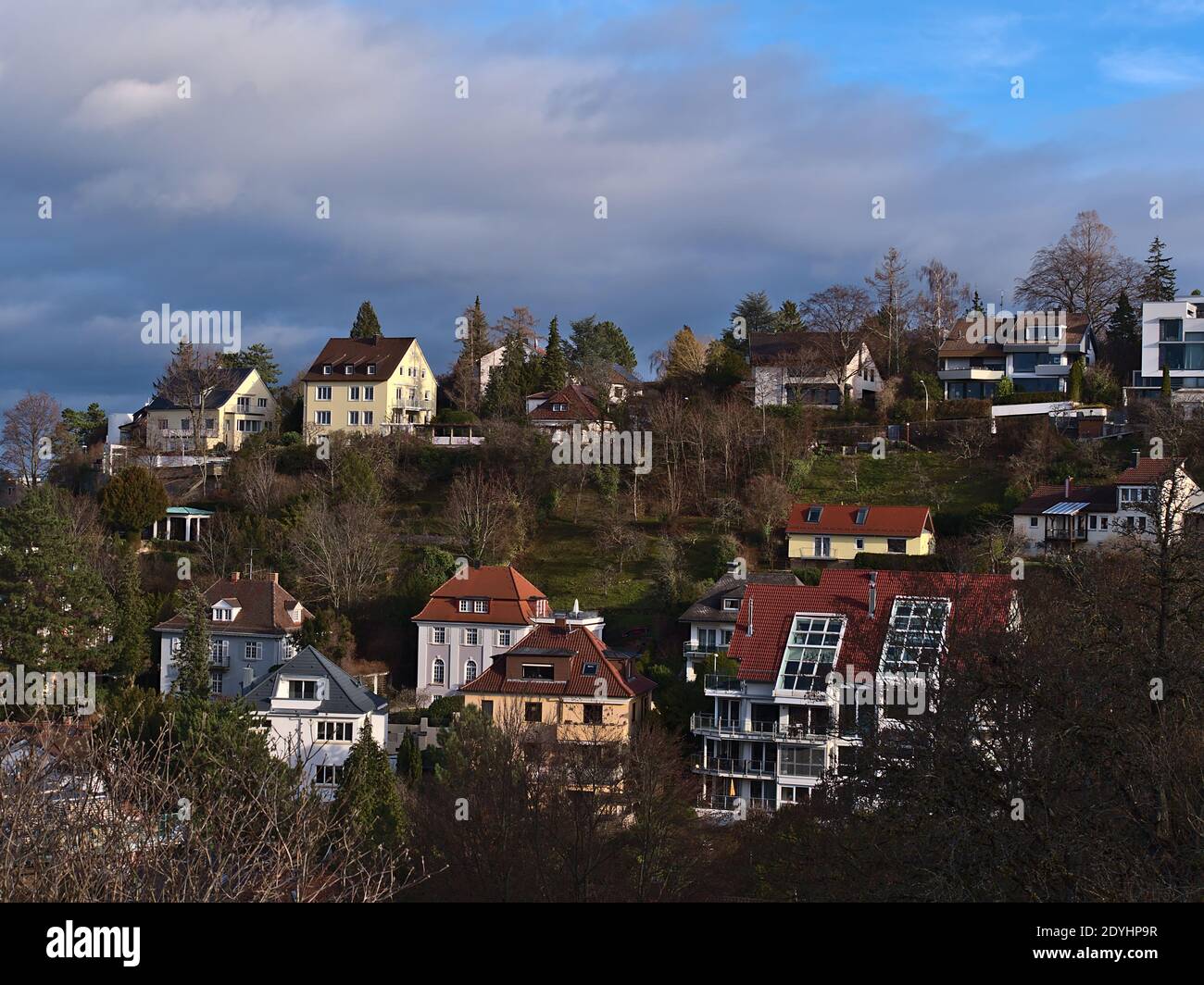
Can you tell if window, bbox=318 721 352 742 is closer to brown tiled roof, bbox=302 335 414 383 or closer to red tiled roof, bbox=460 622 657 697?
red tiled roof, bbox=460 622 657 697

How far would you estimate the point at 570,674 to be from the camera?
38.9 metres

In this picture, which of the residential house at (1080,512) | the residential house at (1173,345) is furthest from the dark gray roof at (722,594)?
the residential house at (1173,345)

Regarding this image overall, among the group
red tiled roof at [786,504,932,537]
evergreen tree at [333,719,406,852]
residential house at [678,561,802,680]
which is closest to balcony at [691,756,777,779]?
residential house at [678,561,802,680]

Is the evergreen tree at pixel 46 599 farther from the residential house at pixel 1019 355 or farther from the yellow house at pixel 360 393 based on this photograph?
the residential house at pixel 1019 355

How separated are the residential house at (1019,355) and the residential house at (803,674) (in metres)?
28.1

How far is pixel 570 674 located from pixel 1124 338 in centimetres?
4145

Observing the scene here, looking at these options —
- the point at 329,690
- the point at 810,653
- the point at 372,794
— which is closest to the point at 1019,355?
Result: the point at 810,653

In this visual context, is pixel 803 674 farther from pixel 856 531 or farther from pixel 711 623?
pixel 856 531

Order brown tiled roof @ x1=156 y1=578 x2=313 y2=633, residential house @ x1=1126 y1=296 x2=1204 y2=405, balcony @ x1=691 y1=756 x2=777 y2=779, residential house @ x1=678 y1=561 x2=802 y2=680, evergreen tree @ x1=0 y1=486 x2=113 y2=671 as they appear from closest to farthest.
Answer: balcony @ x1=691 y1=756 x2=777 y2=779 < residential house @ x1=678 y1=561 x2=802 y2=680 < evergreen tree @ x1=0 y1=486 x2=113 y2=671 < brown tiled roof @ x1=156 y1=578 x2=313 y2=633 < residential house @ x1=1126 y1=296 x2=1204 y2=405

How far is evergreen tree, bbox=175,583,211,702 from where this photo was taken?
37.4 metres

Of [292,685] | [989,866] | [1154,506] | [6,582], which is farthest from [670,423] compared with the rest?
[989,866]
